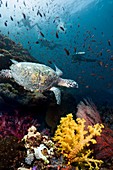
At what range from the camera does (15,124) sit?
18.5ft

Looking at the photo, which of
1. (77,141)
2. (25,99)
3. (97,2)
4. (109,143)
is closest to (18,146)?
(77,141)

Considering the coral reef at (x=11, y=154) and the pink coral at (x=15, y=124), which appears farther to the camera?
the pink coral at (x=15, y=124)

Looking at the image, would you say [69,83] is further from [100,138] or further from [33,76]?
[100,138]

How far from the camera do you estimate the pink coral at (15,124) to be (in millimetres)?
5055

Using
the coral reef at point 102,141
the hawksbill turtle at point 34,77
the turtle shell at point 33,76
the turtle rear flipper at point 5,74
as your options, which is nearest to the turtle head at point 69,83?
the hawksbill turtle at point 34,77

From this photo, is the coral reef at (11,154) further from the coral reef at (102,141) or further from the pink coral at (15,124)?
the coral reef at (102,141)

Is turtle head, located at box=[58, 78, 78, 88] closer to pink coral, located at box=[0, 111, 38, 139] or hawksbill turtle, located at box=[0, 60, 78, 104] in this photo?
hawksbill turtle, located at box=[0, 60, 78, 104]

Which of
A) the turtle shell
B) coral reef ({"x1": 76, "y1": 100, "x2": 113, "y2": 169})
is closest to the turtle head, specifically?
the turtle shell

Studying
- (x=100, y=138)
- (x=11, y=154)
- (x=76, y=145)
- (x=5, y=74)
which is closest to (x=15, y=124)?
(x=5, y=74)

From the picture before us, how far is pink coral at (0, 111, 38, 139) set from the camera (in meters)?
5.05

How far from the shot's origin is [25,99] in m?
6.63

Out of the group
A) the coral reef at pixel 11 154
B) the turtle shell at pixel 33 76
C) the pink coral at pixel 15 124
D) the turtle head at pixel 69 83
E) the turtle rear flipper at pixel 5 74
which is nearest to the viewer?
the coral reef at pixel 11 154

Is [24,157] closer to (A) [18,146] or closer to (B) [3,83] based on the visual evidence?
(A) [18,146]

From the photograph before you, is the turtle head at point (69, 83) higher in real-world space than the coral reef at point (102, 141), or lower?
higher
